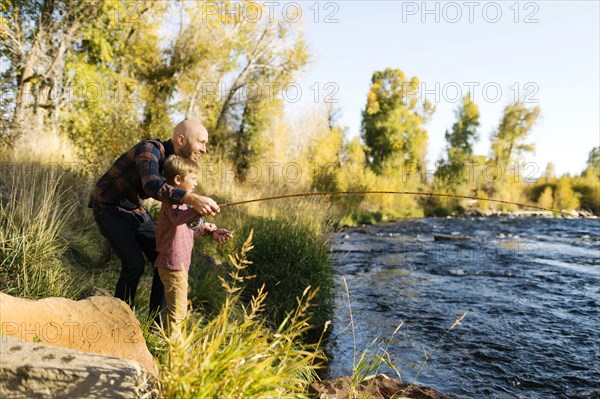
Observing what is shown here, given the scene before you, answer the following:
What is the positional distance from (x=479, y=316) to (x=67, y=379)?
594 cm

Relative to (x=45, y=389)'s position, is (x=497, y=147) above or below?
above

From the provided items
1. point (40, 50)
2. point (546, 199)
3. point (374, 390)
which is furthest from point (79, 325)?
point (546, 199)

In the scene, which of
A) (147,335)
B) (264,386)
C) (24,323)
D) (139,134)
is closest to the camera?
(264,386)

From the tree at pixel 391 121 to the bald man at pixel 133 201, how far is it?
34.8m

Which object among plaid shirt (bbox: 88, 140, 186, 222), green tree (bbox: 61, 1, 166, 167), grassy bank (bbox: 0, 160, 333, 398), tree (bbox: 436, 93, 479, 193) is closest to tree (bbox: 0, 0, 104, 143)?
green tree (bbox: 61, 1, 166, 167)

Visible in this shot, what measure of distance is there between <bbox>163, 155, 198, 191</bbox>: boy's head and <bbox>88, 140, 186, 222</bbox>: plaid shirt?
0.07 meters

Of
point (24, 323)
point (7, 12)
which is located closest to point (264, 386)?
point (24, 323)

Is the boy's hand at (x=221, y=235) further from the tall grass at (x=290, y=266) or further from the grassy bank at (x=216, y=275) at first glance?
the tall grass at (x=290, y=266)

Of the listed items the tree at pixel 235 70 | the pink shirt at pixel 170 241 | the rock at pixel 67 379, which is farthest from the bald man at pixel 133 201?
the tree at pixel 235 70

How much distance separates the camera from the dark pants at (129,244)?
364 cm

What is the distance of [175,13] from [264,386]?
59.4 feet

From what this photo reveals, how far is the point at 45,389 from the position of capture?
6.25 feet

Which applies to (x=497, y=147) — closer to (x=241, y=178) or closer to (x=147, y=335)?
(x=241, y=178)

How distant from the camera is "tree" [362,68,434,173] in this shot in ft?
127
